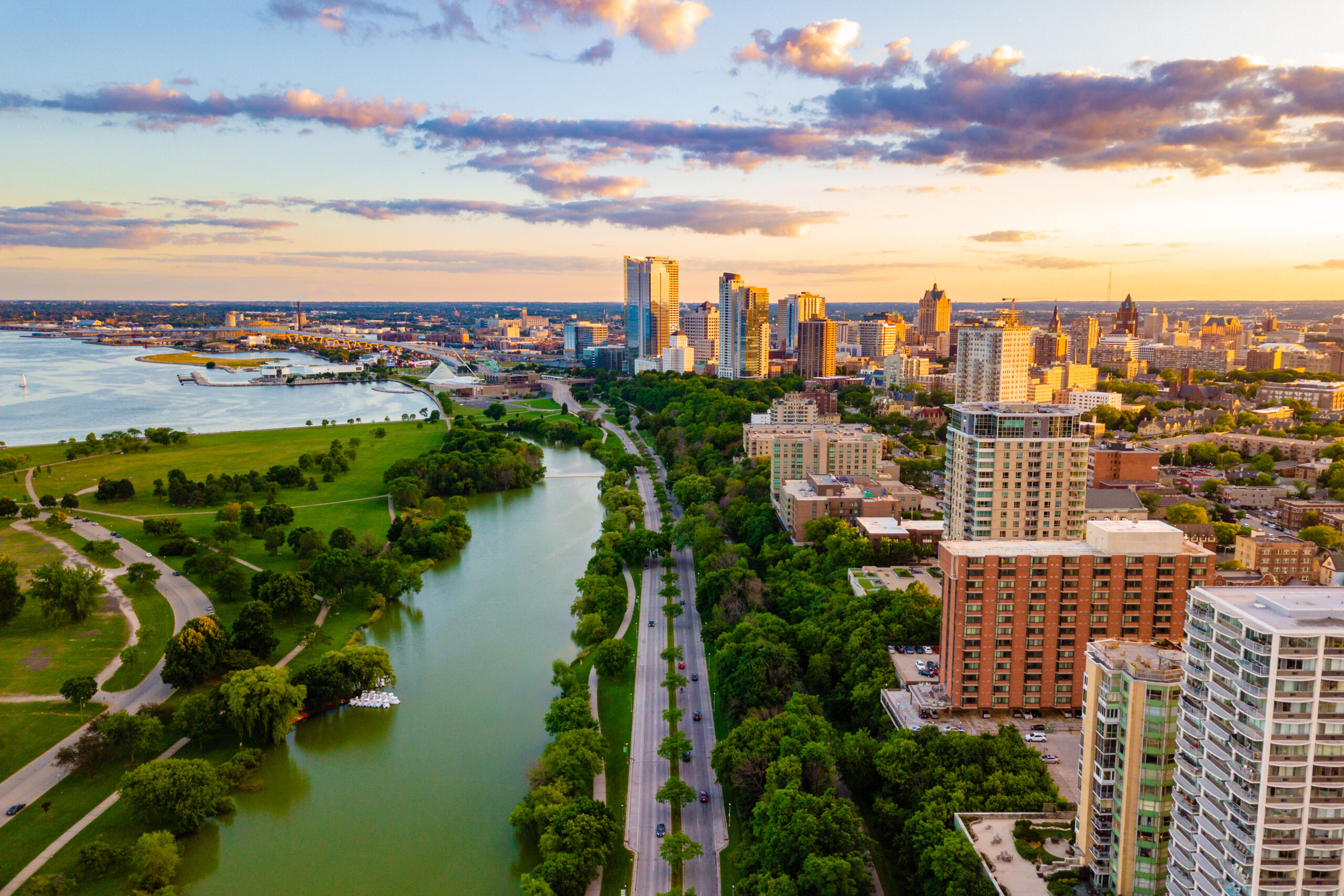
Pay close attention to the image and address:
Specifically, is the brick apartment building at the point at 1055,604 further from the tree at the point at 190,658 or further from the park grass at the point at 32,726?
the park grass at the point at 32,726

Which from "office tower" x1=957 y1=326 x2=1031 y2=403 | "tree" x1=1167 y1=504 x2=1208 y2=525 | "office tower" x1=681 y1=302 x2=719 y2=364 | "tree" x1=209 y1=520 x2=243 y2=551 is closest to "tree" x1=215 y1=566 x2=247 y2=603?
"tree" x1=209 y1=520 x2=243 y2=551

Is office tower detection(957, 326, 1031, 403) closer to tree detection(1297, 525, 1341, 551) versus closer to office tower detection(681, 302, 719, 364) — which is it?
tree detection(1297, 525, 1341, 551)

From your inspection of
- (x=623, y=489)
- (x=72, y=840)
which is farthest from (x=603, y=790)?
(x=623, y=489)

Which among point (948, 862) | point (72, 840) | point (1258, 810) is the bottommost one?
point (72, 840)

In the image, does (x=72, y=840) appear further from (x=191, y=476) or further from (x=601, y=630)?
(x=191, y=476)

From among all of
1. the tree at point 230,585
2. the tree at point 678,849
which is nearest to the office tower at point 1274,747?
the tree at point 678,849

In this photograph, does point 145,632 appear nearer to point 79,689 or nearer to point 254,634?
point 254,634
